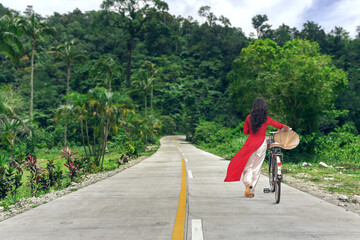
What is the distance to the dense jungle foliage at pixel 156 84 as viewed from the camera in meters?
20.2

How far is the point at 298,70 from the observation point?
66.6 feet

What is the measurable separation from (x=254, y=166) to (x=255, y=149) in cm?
35

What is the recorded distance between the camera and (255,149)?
21.1 feet

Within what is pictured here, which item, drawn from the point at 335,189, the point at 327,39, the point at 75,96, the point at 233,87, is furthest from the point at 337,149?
the point at 327,39

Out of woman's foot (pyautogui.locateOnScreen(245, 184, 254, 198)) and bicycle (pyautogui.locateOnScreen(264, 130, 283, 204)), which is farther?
woman's foot (pyautogui.locateOnScreen(245, 184, 254, 198))

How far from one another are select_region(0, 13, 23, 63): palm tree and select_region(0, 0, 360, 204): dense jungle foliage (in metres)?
0.07

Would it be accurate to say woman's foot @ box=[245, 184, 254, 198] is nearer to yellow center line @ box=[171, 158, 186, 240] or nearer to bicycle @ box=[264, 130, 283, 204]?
bicycle @ box=[264, 130, 283, 204]

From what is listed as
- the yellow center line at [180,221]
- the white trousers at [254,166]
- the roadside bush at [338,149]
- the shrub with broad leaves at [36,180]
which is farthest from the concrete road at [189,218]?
the roadside bush at [338,149]

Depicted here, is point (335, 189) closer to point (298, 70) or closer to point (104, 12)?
point (298, 70)

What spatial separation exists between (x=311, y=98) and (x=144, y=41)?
7143 centimetres

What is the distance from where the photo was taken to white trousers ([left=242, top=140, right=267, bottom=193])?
640cm

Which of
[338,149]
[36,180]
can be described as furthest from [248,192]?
[338,149]

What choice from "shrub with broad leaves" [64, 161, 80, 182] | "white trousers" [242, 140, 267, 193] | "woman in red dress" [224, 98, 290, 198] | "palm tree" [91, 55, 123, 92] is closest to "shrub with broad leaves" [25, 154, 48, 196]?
"shrub with broad leaves" [64, 161, 80, 182]

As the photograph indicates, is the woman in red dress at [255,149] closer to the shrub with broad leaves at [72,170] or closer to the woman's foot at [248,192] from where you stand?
the woman's foot at [248,192]
